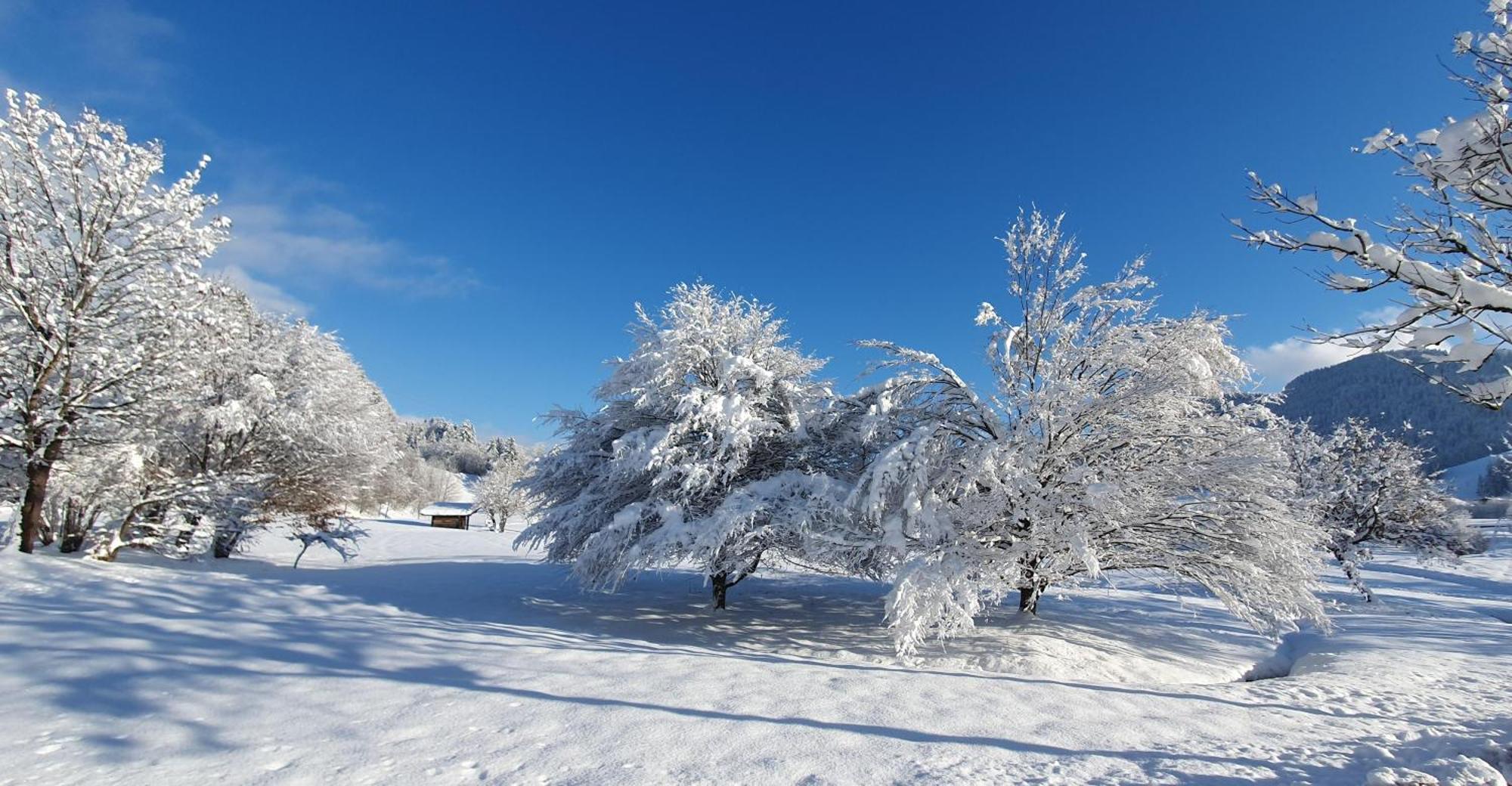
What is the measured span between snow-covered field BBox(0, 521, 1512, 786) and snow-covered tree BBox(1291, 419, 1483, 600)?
895cm

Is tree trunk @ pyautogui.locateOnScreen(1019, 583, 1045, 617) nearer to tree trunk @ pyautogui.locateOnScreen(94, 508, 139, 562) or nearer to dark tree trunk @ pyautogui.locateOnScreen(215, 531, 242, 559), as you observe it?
tree trunk @ pyautogui.locateOnScreen(94, 508, 139, 562)

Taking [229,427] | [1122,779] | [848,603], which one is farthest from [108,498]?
[1122,779]

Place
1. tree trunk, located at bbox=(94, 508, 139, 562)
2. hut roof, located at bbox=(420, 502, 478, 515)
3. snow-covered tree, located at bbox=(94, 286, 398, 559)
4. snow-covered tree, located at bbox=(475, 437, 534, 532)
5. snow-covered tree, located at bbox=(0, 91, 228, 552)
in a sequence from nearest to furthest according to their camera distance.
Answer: snow-covered tree, located at bbox=(0, 91, 228, 552), tree trunk, located at bbox=(94, 508, 139, 562), snow-covered tree, located at bbox=(94, 286, 398, 559), snow-covered tree, located at bbox=(475, 437, 534, 532), hut roof, located at bbox=(420, 502, 478, 515)

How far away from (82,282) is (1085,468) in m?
18.2

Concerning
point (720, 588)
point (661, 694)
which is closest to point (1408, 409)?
point (720, 588)

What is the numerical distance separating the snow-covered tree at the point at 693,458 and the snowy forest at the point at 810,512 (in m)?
0.07

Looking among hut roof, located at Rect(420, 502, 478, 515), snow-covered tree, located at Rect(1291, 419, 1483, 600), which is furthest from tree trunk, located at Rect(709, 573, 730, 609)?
hut roof, located at Rect(420, 502, 478, 515)

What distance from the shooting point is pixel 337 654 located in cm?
791

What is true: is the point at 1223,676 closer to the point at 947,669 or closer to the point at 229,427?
the point at 947,669

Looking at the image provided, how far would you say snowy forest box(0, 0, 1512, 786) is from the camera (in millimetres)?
5273

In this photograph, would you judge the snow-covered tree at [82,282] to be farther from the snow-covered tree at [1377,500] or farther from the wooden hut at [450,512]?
the wooden hut at [450,512]

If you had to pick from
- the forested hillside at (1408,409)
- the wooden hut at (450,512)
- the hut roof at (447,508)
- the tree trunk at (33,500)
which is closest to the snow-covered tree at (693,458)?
the tree trunk at (33,500)

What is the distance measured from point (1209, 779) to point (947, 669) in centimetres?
429

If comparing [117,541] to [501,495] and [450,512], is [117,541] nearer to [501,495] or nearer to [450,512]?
[501,495]
